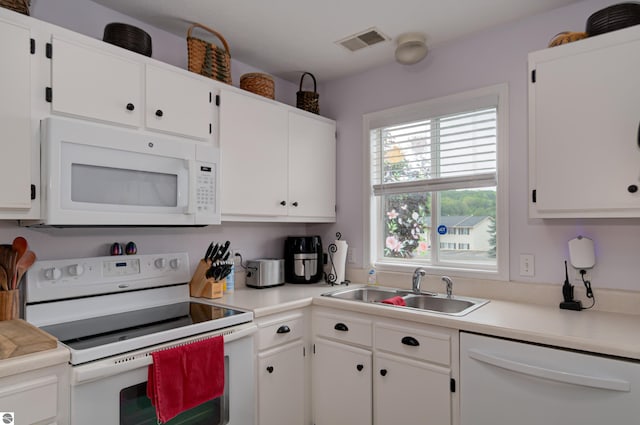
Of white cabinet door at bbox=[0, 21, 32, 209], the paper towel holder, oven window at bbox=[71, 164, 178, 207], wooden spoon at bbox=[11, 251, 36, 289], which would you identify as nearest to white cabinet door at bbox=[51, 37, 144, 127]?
white cabinet door at bbox=[0, 21, 32, 209]

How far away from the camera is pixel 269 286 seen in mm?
2650

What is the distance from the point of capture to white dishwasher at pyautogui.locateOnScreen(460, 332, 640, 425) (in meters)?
1.41

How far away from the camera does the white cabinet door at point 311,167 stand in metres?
2.70

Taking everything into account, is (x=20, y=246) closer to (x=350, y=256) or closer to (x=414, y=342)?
(x=414, y=342)

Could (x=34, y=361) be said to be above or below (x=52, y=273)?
below

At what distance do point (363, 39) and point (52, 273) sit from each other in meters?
2.10

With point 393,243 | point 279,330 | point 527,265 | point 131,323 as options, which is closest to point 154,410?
point 131,323

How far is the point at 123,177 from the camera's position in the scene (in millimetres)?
1826

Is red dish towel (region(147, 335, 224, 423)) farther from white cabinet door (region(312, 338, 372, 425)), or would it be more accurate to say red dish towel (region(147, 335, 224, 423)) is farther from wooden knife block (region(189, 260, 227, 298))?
white cabinet door (region(312, 338, 372, 425))

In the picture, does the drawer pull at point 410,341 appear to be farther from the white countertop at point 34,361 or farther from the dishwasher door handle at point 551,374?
the white countertop at point 34,361

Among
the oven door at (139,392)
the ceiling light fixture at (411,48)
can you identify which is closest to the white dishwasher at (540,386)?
the oven door at (139,392)

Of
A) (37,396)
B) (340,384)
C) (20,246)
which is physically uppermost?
(20,246)

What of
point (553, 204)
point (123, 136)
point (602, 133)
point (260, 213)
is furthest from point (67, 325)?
point (602, 133)

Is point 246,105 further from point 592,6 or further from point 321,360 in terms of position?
point 592,6
